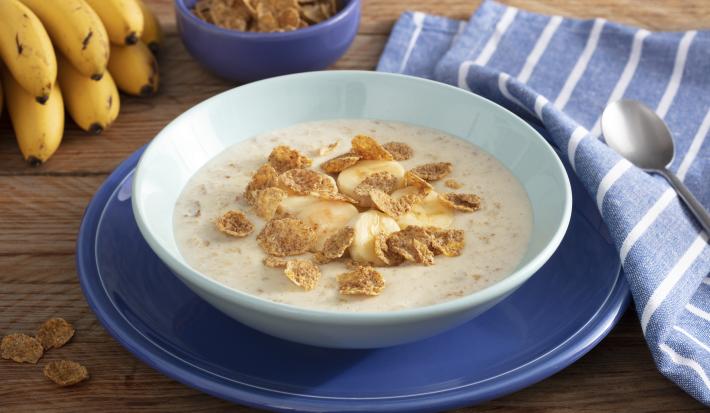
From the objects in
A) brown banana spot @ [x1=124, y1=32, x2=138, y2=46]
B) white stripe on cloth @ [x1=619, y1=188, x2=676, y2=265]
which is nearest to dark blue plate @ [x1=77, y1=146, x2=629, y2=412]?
white stripe on cloth @ [x1=619, y1=188, x2=676, y2=265]

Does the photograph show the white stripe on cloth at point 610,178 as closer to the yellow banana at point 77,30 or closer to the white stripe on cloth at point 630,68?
the white stripe on cloth at point 630,68

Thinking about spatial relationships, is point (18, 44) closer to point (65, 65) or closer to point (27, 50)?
point (27, 50)

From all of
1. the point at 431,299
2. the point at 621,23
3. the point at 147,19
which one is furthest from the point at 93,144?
the point at 621,23

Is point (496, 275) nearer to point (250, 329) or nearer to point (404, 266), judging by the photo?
point (404, 266)

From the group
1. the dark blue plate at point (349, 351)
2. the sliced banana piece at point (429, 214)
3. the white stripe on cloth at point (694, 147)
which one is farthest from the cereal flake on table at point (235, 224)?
the white stripe on cloth at point (694, 147)

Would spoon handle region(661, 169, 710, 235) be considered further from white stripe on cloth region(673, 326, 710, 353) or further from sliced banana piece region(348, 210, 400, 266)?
→ sliced banana piece region(348, 210, 400, 266)

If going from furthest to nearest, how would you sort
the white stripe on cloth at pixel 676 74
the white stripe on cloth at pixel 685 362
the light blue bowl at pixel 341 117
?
the white stripe on cloth at pixel 676 74 < the white stripe on cloth at pixel 685 362 < the light blue bowl at pixel 341 117

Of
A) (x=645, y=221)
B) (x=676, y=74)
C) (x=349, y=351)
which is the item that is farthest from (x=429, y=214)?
(x=676, y=74)

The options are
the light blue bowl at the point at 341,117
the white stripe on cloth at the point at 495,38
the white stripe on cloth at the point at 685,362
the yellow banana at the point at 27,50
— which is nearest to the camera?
the light blue bowl at the point at 341,117
